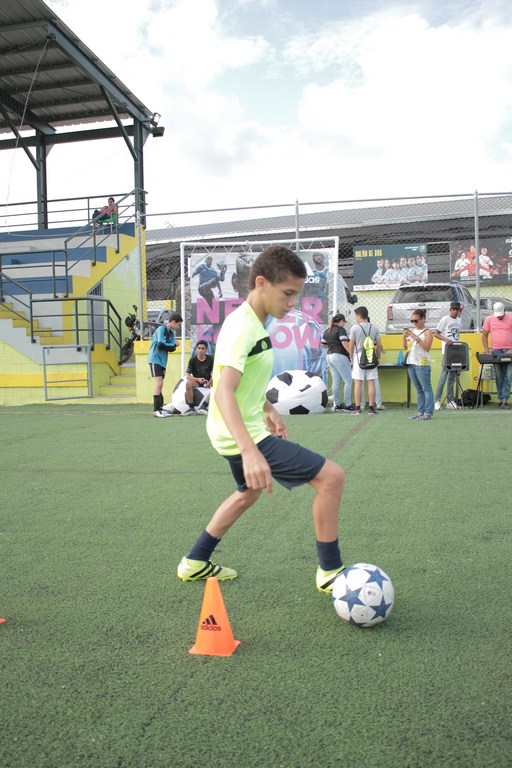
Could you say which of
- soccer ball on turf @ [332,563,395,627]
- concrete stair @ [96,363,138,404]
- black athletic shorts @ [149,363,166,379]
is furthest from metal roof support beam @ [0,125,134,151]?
soccer ball on turf @ [332,563,395,627]

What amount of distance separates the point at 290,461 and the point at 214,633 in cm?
82

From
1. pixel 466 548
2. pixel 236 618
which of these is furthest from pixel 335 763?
pixel 466 548

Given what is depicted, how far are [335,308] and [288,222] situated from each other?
9951 millimetres

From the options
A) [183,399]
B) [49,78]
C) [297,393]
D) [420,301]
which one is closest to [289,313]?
[297,393]

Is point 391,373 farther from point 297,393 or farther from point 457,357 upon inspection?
point 297,393

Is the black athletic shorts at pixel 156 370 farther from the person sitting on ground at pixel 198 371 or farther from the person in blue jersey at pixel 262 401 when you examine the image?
the person in blue jersey at pixel 262 401

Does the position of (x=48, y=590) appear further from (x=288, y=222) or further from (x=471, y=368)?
(x=288, y=222)

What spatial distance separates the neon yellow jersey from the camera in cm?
302

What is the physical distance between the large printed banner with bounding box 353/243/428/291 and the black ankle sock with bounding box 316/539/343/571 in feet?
Answer: 70.7

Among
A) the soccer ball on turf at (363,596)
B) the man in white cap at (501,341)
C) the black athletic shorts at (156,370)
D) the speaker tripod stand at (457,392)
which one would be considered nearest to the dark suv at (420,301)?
the speaker tripod stand at (457,392)

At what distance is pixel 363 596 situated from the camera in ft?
9.67

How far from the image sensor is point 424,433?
9.10 m

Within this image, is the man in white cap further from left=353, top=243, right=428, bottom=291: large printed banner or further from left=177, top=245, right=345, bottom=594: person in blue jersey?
left=353, top=243, right=428, bottom=291: large printed banner

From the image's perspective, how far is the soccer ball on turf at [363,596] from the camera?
2936mm
